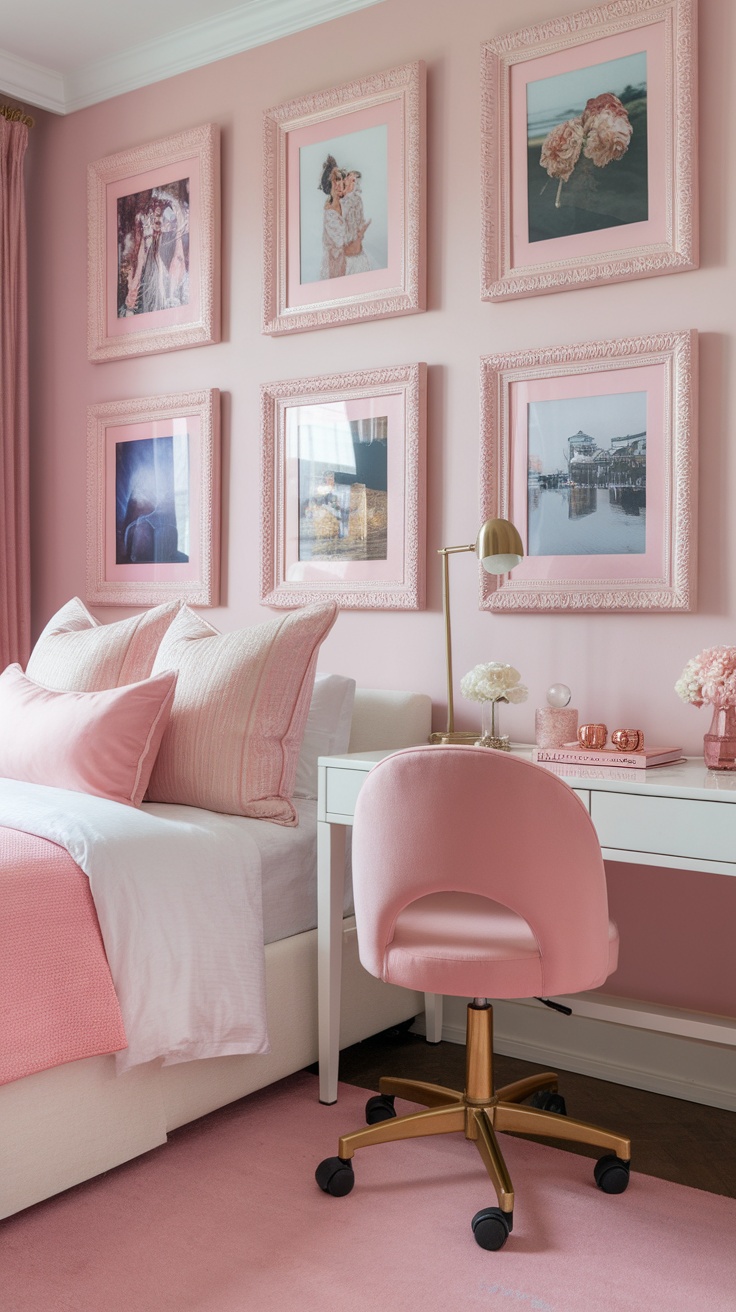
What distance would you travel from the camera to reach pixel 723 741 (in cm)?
225

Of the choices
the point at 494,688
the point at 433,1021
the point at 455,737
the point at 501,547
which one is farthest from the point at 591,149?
the point at 433,1021

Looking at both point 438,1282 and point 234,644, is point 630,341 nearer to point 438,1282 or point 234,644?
point 234,644

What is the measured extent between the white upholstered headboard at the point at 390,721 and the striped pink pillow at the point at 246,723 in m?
0.29

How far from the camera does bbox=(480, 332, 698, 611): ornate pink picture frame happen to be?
2.52m

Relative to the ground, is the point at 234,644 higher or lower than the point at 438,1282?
higher

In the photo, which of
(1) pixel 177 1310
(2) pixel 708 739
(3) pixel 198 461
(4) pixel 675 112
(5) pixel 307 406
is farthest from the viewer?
(3) pixel 198 461

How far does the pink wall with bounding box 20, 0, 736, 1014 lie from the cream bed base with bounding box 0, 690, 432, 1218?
0.37 meters

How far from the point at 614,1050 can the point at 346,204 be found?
7.56 feet

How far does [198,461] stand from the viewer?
3414 millimetres

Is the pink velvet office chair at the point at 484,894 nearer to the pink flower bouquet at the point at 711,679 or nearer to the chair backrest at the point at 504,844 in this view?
the chair backrest at the point at 504,844

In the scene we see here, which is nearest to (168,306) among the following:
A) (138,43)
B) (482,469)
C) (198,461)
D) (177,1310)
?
(198,461)

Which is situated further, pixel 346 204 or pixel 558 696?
pixel 346 204

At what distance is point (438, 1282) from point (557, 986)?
0.50 meters

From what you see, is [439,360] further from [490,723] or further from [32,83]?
[32,83]
